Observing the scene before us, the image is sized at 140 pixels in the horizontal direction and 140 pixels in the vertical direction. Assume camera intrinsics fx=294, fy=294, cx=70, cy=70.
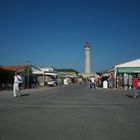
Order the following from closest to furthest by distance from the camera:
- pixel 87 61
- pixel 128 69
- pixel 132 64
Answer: pixel 128 69 → pixel 132 64 → pixel 87 61

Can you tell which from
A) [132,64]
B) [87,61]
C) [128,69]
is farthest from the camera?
[87,61]

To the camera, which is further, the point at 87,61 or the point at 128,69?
the point at 87,61

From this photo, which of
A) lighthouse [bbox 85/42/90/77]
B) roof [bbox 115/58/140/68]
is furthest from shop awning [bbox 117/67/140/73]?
lighthouse [bbox 85/42/90/77]

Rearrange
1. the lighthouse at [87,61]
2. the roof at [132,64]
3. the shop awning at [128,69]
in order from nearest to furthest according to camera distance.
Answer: the shop awning at [128,69], the roof at [132,64], the lighthouse at [87,61]

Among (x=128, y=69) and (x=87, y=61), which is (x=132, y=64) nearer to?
(x=128, y=69)

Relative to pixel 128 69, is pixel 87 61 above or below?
above

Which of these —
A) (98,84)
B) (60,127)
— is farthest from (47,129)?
(98,84)

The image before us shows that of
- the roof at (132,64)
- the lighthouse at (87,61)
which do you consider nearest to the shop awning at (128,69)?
the roof at (132,64)

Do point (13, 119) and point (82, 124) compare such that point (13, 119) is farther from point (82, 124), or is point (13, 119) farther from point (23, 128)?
point (82, 124)

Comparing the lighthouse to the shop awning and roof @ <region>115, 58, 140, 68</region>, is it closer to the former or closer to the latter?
roof @ <region>115, 58, 140, 68</region>

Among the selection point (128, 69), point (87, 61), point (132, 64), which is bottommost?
point (128, 69)

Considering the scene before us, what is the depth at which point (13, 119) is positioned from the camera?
10.1m

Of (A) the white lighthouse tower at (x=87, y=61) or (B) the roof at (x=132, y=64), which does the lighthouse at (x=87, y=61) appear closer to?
(A) the white lighthouse tower at (x=87, y=61)

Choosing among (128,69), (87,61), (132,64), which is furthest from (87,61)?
(128,69)
